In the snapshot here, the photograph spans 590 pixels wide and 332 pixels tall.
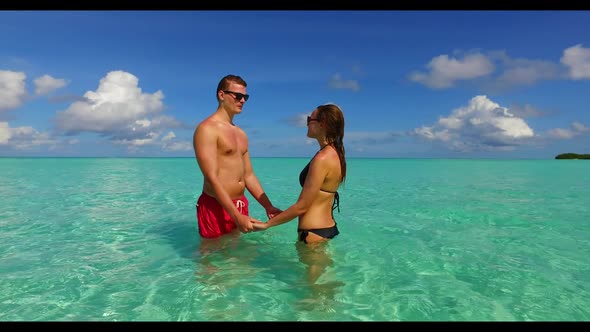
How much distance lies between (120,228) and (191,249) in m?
3.53

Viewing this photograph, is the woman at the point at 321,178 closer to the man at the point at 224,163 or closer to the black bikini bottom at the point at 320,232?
the black bikini bottom at the point at 320,232

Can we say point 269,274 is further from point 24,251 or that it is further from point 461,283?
point 24,251

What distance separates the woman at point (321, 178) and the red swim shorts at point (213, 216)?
3.19 ft

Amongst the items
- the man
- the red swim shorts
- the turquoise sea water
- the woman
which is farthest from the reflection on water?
the red swim shorts

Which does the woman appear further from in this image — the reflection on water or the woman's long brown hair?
the reflection on water

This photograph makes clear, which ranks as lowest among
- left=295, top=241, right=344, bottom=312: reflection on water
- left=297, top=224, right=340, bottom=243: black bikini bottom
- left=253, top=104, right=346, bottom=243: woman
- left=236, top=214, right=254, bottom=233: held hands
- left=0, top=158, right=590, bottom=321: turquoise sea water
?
left=0, top=158, right=590, bottom=321: turquoise sea water

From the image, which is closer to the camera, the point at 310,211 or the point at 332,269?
the point at 310,211

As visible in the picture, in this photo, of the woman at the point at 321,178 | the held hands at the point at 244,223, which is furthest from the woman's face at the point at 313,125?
the held hands at the point at 244,223

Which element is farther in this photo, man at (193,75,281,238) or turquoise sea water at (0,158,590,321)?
man at (193,75,281,238)

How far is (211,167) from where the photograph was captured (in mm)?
4965

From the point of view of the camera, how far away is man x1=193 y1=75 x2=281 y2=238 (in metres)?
4.96

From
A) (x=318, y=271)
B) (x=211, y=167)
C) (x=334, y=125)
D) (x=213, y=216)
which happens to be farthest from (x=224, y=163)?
(x=318, y=271)

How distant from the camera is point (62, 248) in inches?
280
